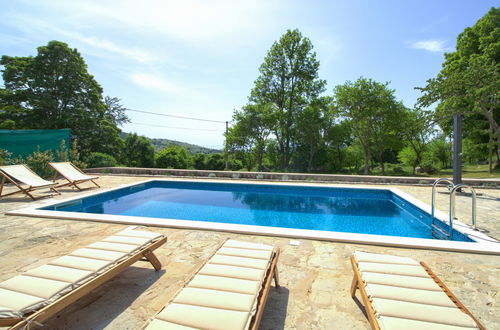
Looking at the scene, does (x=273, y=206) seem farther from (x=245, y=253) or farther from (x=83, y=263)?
(x=83, y=263)

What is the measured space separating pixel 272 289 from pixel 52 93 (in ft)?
69.9

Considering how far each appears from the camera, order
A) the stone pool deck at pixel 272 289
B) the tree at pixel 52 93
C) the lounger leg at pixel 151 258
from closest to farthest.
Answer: the stone pool deck at pixel 272 289, the lounger leg at pixel 151 258, the tree at pixel 52 93

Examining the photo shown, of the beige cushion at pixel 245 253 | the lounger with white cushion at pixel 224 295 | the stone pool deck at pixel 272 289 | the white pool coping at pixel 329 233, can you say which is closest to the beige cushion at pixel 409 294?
the stone pool deck at pixel 272 289

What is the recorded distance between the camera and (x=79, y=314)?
7.00ft

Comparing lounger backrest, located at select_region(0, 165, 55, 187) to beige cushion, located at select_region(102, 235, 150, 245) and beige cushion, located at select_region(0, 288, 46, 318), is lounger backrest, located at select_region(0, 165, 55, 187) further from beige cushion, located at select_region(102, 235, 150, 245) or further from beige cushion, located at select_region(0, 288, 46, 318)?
beige cushion, located at select_region(0, 288, 46, 318)

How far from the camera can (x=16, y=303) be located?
1.66 meters

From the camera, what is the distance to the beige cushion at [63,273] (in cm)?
196

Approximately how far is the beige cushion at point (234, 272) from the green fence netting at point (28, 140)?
11.6 m

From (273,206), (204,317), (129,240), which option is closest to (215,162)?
(273,206)

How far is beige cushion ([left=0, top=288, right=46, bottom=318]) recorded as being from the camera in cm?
157

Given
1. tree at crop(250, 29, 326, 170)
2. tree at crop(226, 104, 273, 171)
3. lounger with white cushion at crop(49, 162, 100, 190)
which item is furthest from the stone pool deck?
tree at crop(250, 29, 326, 170)

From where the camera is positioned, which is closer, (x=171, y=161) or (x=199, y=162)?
(x=171, y=161)

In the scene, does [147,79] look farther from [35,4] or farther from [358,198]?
[358,198]

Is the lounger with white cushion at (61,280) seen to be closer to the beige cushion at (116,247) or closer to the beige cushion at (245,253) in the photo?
the beige cushion at (116,247)
